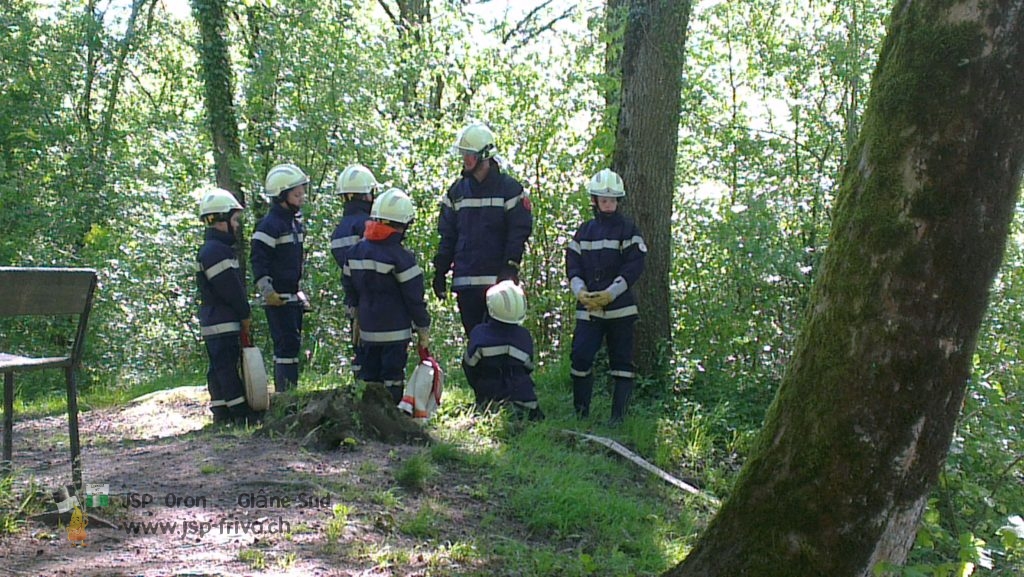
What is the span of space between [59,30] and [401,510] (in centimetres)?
1443

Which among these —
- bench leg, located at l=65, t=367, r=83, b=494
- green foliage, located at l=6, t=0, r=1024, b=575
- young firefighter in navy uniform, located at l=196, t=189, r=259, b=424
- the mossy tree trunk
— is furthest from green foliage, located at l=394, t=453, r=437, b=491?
the mossy tree trunk

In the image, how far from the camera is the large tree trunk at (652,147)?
8.72 m

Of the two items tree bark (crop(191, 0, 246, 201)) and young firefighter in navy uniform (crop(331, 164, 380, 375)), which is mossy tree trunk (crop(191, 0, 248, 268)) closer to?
tree bark (crop(191, 0, 246, 201))

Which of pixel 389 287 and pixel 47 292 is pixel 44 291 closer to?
pixel 47 292

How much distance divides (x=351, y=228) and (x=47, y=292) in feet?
13.8

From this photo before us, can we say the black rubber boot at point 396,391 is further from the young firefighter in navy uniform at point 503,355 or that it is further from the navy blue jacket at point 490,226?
the navy blue jacket at point 490,226

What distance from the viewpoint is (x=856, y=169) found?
3410 millimetres

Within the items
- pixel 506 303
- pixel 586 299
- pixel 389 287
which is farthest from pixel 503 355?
pixel 389 287

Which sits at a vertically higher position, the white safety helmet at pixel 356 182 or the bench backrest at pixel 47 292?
the white safety helmet at pixel 356 182

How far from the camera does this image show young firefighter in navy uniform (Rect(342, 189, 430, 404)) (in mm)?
7105

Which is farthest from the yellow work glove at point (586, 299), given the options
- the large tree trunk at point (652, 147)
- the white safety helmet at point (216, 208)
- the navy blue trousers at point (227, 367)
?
the white safety helmet at point (216, 208)

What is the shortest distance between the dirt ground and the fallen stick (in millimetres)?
1585

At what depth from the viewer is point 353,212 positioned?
8234 millimetres

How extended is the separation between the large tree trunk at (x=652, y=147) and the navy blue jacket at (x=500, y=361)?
181 centimetres
